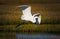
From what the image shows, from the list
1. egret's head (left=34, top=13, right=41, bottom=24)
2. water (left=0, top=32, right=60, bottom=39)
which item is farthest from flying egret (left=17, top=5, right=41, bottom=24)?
water (left=0, top=32, right=60, bottom=39)

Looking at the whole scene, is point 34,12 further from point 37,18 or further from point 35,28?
point 35,28

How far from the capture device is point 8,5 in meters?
1.56

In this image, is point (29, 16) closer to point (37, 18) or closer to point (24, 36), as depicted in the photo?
point (37, 18)

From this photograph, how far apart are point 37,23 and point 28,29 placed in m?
0.12

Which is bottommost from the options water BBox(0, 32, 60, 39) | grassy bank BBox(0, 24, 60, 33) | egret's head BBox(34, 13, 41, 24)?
water BBox(0, 32, 60, 39)

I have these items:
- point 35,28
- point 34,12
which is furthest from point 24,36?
point 34,12

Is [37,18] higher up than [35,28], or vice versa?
[37,18]

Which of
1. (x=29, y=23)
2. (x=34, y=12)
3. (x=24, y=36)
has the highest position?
(x=34, y=12)

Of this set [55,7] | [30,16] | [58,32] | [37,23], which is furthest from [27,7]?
[58,32]

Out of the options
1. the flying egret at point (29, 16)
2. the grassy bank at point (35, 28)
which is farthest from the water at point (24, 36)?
the flying egret at point (29, 16)

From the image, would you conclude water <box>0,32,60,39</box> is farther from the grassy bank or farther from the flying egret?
the flying egret

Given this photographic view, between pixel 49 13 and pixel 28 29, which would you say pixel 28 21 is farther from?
pixel 49 13

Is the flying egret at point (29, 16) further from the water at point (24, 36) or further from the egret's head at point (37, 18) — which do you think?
the water at point (24, 36)

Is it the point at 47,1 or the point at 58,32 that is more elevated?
the point at 47,1
